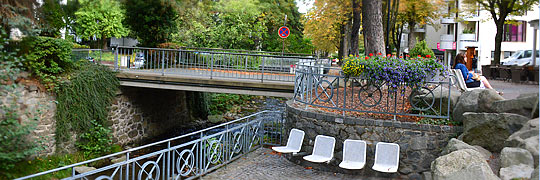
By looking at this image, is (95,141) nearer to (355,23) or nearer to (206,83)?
(206,83)

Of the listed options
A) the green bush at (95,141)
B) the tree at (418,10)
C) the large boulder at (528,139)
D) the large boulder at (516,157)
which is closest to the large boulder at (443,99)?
the large boulder at (528,139)

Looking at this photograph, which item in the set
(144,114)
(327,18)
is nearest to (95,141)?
(144,114)

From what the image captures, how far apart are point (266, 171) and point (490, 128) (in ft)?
15.5

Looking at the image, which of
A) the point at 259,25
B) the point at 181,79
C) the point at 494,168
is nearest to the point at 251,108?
the point at 259,25

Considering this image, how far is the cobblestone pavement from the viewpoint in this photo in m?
10.5

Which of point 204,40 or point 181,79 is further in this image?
point 204,40

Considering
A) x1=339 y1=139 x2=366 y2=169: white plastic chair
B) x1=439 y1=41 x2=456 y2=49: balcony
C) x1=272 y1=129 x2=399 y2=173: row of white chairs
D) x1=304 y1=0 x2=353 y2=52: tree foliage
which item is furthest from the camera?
x1=439 y1=41 x2=456 y2=49: balcony

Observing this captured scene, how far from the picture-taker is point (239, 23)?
3362 cm

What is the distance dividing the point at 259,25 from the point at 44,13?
61.7 feet

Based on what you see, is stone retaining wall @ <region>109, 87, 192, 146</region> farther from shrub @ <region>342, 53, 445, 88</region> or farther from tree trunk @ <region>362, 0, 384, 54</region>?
shrub @ <region>342, 53, 445, 88</region>

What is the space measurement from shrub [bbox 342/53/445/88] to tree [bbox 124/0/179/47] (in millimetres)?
13806

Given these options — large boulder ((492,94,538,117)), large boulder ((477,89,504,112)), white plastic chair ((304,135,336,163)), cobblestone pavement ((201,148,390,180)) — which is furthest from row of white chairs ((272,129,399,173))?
large boulder ((492,94,538,117))

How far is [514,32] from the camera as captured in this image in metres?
25.5

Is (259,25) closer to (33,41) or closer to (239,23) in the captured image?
(239,23)
